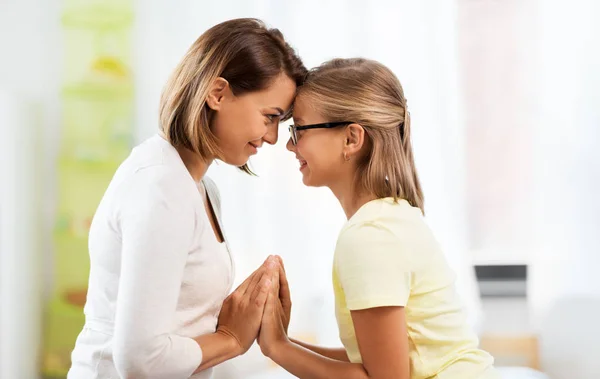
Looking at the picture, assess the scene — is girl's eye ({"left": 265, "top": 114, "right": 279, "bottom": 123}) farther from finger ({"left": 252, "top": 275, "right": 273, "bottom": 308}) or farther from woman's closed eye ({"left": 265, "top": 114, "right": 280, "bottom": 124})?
finger ({"left": 252, "top": 275, "right": 273, "bottom": 308})

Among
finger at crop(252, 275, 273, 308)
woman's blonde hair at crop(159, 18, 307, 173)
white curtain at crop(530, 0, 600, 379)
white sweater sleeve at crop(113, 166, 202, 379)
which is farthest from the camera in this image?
white curtain at crop(530, 0, 600, 379)

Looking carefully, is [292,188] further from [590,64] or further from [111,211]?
[111,211]

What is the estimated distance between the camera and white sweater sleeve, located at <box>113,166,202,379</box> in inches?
49.0

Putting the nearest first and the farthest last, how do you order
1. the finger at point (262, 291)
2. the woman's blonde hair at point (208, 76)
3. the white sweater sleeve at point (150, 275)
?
1. the white sweater sleeve at point (150, 275)
2. the woman's blonde hair at point (208, 76)
3. the finger at point (262, 291)

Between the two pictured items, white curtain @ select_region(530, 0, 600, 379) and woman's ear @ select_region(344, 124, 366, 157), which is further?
white curtain @ select_region(530, 0, 600, 379)

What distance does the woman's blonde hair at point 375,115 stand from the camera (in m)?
1.50

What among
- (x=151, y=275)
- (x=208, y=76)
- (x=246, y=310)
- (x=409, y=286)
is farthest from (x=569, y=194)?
(x=151, y=275)

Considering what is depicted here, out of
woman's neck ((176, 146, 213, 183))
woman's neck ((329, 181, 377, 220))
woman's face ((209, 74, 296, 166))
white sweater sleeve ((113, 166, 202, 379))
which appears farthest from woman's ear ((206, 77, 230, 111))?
woman's neck ((329, 181, 377, 220))

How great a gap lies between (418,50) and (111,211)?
1652 mm

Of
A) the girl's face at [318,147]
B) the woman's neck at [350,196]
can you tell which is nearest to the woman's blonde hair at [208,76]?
the girl's face at [318,147]

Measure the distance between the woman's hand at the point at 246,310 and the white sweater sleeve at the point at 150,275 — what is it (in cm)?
19

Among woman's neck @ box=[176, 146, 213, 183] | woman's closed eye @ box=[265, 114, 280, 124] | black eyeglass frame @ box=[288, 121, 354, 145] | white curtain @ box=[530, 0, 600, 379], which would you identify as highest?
woman's closed eye @ box=[265, 114, 280, 124]

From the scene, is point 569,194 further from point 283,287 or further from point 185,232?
point 185,232

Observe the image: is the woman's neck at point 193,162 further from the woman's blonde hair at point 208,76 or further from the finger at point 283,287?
the finger at point 283,287
